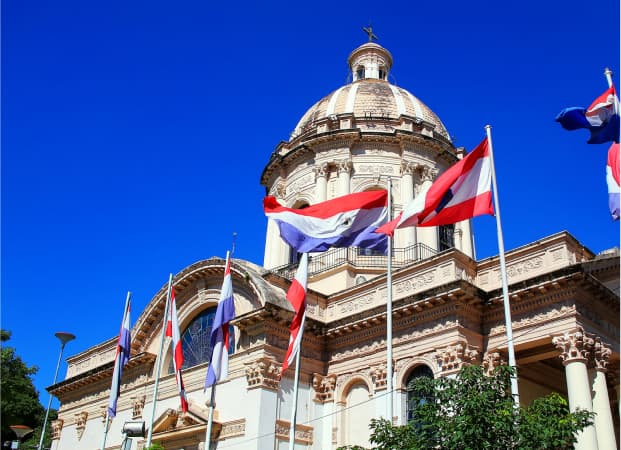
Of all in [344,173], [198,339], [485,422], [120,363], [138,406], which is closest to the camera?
[485,422]

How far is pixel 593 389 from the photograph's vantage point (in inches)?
727

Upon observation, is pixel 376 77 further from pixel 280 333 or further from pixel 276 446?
pixel 276 446

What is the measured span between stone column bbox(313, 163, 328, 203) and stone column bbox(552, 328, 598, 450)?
15154 mm

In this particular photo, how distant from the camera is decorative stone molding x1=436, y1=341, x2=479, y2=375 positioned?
1975cm

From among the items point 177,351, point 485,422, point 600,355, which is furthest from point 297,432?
point 485,422

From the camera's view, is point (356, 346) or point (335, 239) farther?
point (356, 346)

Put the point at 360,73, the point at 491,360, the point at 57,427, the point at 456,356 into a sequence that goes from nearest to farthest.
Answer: the point at 456,356 → the point at 491,360 → the point at 57,427 → the point at 360,73

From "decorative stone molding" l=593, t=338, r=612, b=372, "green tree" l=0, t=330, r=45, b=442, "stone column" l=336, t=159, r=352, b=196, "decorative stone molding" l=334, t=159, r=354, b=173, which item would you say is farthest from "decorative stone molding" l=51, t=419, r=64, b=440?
"decorative stone molding" l=593, t=338, r=612, b=372

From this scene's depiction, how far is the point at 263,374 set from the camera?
71.9 ft

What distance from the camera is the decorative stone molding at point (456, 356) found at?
1975 cm

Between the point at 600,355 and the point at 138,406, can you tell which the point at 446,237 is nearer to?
the point at 600,355

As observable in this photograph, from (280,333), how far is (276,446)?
3.76 m

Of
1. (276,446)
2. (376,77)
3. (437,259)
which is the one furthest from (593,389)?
(376,77)

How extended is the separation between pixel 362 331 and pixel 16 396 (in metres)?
35.1
